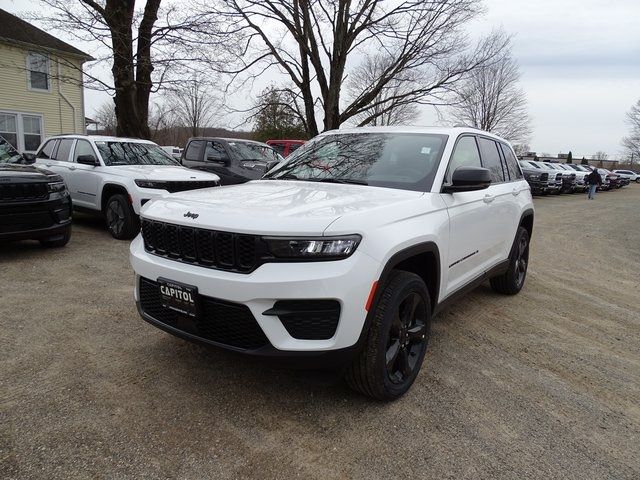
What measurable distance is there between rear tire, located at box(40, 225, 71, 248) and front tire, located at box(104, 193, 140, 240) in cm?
91

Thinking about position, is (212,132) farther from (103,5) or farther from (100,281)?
(100,281)

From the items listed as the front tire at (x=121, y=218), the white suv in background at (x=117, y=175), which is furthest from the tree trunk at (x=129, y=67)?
the front tire at (x=121, y=218)

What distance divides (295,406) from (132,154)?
6913mm

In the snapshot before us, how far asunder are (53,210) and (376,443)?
543 cm

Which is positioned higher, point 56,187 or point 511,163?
point 511,163

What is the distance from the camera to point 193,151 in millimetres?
11109

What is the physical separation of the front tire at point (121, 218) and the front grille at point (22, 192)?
1368 millimetres

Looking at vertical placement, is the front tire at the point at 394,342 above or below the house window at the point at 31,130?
below

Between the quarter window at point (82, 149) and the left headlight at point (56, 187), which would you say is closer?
the left headlight at point (56, 187)

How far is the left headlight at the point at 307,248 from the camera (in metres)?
2.35

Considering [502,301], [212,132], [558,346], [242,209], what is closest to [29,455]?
[242,209]

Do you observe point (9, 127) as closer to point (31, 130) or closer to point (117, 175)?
point (31, 130)

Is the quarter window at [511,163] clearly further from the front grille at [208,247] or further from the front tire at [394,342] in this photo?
the front grille at [208,247]

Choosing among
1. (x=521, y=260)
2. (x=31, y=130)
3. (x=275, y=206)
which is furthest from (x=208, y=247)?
(x=31, y=130)
